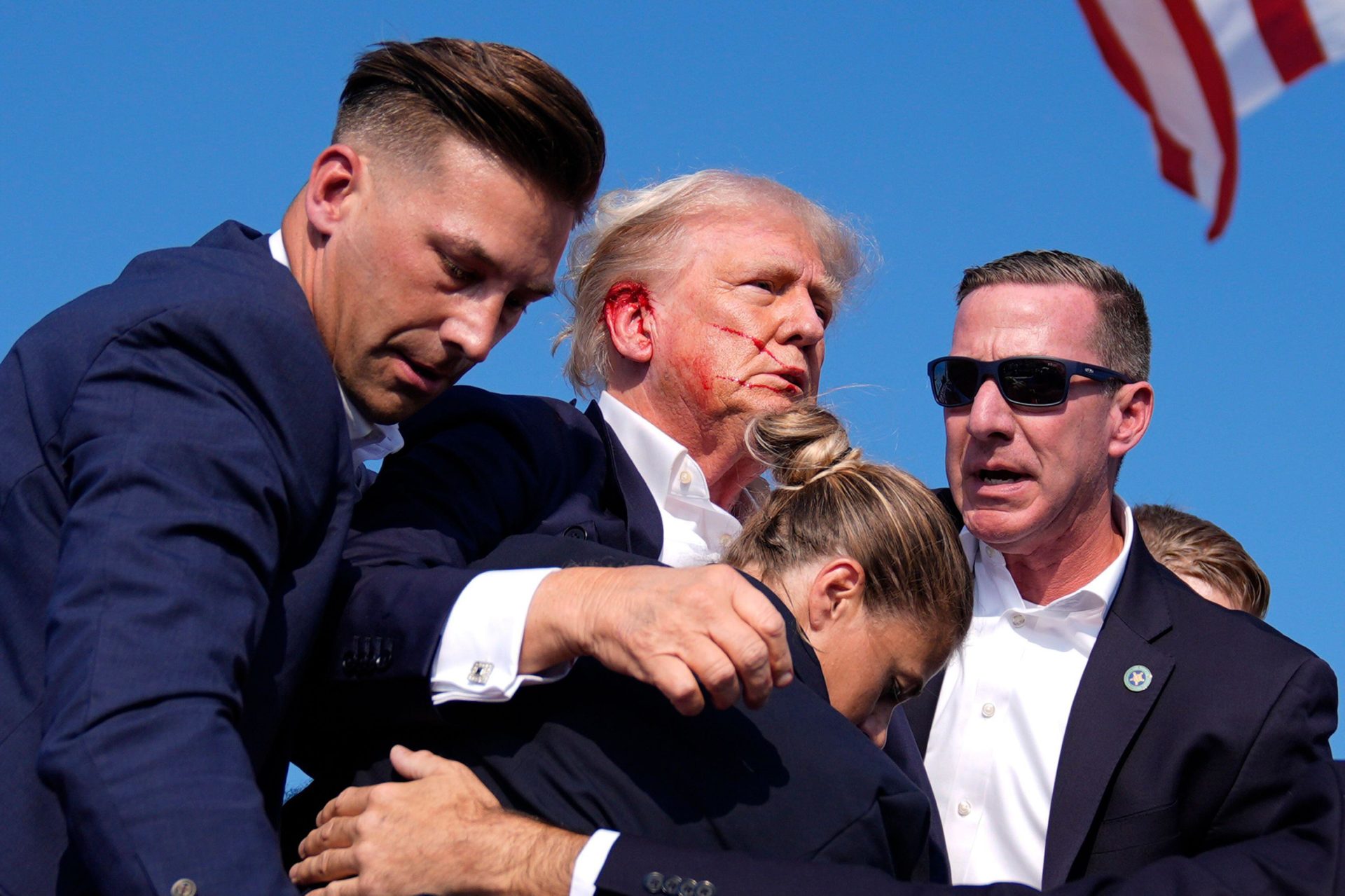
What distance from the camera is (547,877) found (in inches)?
107

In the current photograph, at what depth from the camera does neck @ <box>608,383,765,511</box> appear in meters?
4.66

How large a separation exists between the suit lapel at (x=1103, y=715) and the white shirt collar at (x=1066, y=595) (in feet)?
0.43

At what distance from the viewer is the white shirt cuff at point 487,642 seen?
2.70 metres

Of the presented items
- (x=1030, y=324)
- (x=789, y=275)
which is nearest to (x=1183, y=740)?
(x=1030, y=324)

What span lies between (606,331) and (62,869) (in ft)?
9.15

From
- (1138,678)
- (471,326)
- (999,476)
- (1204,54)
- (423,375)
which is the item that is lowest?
(1138,678)

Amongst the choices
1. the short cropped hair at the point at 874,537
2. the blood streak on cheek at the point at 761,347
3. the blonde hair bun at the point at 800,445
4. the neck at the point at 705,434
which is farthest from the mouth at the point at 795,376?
the short cropped hair at the point at 874,537

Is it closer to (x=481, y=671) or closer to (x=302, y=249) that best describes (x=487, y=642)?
(x=481, y=671)

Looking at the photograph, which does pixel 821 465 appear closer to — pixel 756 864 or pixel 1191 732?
pixel 756 864

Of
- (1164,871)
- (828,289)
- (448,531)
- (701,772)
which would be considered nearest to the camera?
(701,772)

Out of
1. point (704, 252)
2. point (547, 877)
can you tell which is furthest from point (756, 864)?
point (704, 252)

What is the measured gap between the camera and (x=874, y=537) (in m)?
3.36

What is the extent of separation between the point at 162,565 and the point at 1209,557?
498cm

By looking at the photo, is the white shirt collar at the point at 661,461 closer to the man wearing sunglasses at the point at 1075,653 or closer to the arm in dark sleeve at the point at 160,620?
the man wearing sunglasses at the point at 1075,653
